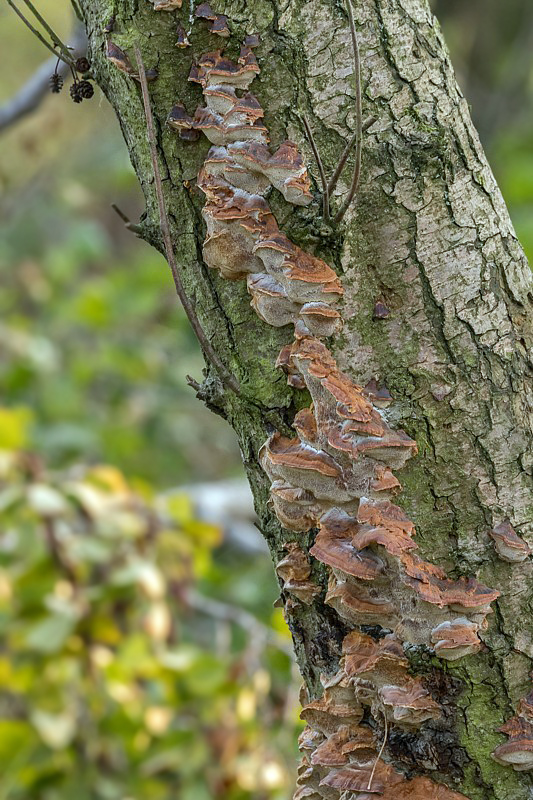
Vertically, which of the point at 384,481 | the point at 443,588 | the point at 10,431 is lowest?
the point at 443,588

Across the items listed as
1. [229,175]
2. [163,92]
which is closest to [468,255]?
[229,175]

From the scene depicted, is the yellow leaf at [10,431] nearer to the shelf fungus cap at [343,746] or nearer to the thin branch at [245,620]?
the thin branch at [245,620]

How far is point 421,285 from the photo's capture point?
1.00 m

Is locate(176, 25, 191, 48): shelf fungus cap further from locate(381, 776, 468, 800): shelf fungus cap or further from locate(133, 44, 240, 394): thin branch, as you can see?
locate(381, 776, 468, 800): shelf fungus cap

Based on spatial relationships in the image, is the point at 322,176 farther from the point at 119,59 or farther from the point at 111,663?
the point at 111,663

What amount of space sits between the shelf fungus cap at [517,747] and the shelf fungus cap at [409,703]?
94mm

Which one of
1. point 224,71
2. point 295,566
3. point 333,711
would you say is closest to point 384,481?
point 295,566

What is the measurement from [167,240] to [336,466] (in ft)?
1.14

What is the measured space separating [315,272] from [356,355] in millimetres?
115

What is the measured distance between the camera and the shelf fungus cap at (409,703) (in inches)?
38.5

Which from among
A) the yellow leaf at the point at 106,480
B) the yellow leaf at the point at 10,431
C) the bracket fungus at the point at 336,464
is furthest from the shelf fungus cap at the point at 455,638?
the yellow leaf at the point at 10,431

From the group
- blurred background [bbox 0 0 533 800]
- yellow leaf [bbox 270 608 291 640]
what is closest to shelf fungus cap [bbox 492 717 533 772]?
blurred background [bbox 0 0 533 800]

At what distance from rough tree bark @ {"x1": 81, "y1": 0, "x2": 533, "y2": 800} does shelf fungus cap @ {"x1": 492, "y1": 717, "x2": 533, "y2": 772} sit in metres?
0.01

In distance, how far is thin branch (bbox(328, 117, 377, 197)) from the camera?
937 millimetres
